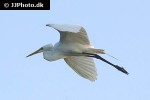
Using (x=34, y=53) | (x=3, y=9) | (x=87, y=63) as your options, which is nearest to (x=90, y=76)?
(x=87, y=63)

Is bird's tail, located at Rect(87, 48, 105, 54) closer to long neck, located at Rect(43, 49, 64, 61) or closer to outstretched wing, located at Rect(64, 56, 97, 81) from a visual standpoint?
long neck, located at Rect(43, 49, 64, 61)

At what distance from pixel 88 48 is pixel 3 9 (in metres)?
2.41

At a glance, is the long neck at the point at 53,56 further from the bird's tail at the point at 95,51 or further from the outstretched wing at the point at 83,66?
the outstretched wing at the point at 83,66

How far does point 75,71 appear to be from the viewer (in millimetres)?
13156

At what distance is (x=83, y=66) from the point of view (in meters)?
13.1

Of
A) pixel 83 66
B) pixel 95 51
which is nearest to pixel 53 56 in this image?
pixel 95 51

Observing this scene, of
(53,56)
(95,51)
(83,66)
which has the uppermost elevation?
(95,51)

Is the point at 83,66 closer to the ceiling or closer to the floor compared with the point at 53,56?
closer to the floor

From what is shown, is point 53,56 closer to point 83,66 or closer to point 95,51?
point 95,51

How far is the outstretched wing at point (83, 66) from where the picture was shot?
12977 millimetres

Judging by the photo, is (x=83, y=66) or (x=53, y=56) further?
(x=83, y=66)

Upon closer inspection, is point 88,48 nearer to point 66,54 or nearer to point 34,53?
point 66,54

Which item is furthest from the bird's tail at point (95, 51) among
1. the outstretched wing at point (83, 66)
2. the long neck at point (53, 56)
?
the outstretched wing at point (83, 66)

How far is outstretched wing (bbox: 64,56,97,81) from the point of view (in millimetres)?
12977
